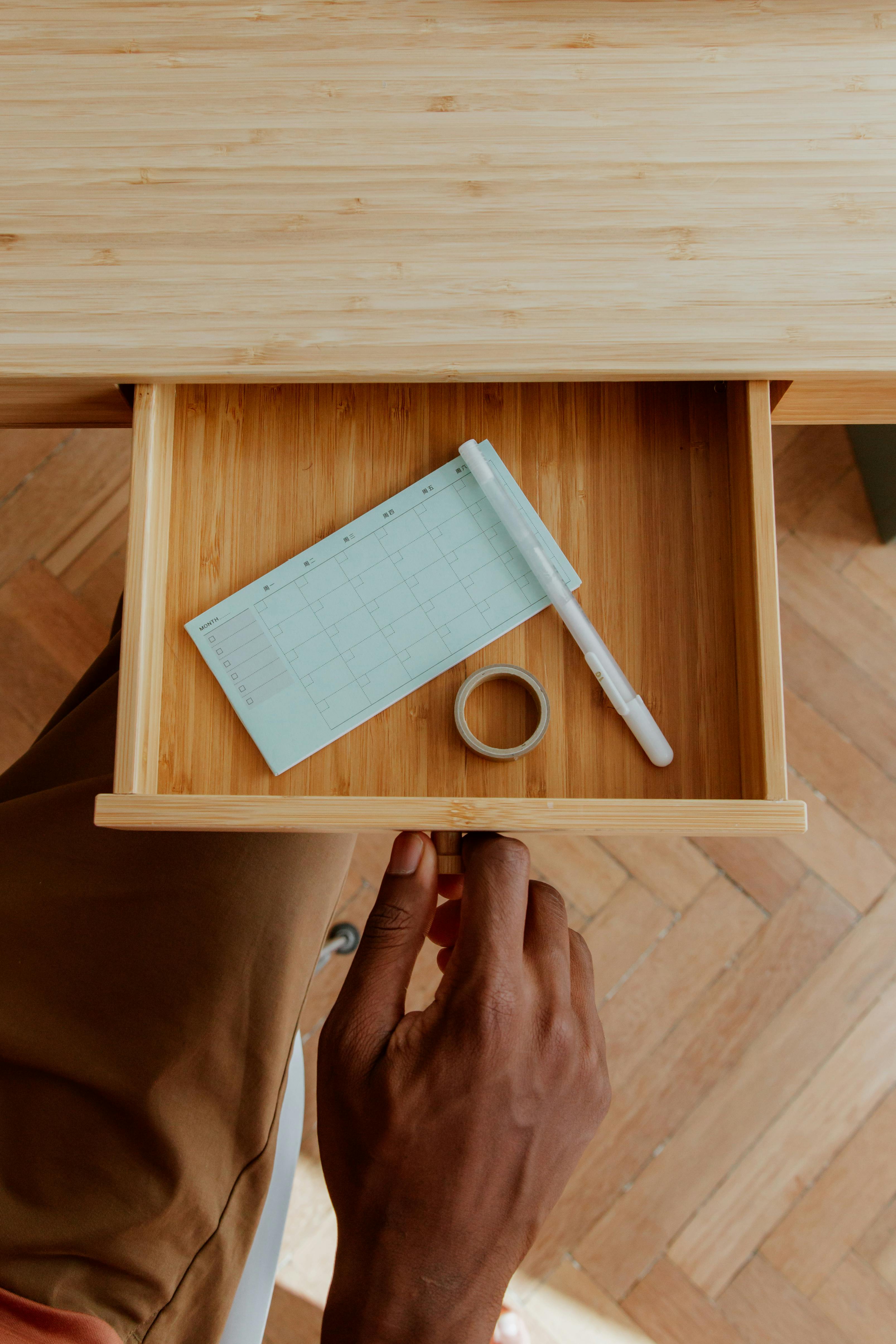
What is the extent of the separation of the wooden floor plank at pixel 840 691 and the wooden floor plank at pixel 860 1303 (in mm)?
618

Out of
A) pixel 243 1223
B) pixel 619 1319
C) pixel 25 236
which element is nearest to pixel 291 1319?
pixel 619 1319

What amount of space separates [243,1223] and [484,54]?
0.91m

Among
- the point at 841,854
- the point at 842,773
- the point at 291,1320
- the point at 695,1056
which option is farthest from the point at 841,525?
the point at 291,1320

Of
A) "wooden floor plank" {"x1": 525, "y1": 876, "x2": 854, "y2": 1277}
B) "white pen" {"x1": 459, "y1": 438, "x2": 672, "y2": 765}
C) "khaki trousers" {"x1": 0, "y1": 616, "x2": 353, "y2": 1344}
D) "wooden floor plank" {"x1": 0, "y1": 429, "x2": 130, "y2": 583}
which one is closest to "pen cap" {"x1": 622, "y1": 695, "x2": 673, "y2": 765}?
"white pen" {"x1": 459, "y1": 438, "x2": 672, "y2": 765}

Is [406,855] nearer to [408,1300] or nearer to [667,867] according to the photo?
[408,1300]

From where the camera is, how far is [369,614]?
0.68 m

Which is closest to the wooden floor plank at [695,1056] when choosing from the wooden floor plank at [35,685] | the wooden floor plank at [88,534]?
the wooden floor plank at [35,685]

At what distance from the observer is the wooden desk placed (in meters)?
0.60

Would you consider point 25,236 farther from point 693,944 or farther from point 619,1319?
point 619,1319

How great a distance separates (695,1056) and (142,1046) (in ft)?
2.46

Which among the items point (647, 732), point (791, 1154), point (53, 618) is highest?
point (647, 732)

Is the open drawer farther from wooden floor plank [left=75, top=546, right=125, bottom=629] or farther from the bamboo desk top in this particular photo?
wooden floor plank [left=75, top=546, right=125, bottom=629]

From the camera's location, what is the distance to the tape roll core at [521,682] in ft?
2.12

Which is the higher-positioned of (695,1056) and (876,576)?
(876,576)
